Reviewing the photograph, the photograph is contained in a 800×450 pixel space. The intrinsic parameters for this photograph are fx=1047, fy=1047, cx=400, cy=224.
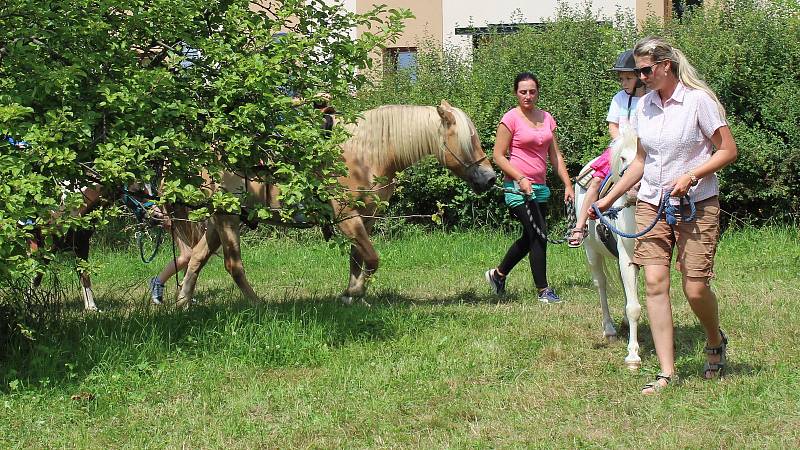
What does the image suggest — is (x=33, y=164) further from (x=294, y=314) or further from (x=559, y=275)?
(x=559, y=275)

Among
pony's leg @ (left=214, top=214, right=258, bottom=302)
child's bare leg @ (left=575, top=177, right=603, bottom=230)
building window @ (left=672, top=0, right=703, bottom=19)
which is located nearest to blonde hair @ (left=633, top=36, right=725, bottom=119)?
child's bare leg @ (left=575, top=177, right=603, bottom=230)

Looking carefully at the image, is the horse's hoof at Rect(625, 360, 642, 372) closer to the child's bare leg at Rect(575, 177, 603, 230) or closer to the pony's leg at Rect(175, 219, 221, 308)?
the child's bare leg at Rect(575, 177, 603, 230)

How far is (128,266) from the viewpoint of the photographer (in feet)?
42.4

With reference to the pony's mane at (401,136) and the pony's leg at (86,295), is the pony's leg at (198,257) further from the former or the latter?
the pony's mane at (401,136)

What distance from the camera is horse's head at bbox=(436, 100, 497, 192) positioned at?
891 cm

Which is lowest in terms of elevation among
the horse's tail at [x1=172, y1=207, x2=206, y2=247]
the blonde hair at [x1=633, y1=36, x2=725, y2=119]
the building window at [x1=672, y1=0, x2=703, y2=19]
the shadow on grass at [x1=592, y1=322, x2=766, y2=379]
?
the shadow on grass at [x1=592, y1=322, x2=766, y2=379]

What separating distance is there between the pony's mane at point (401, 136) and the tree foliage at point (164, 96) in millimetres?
1506

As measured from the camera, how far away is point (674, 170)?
226 inches

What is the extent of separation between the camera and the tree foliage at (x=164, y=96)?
6.04 meters

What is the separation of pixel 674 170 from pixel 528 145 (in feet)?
11.2

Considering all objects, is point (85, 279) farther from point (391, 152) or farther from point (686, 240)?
point (686, 240)

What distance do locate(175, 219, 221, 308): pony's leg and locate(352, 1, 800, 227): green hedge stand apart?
13.2ft

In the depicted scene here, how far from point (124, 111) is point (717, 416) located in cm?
384

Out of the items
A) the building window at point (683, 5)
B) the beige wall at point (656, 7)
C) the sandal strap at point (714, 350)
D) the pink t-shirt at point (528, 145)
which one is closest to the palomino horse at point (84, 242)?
the pink t-shirt at point (528, 145)
